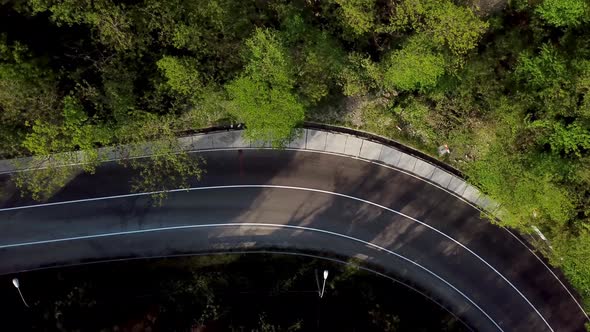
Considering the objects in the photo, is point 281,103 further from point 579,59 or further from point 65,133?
point 579,59

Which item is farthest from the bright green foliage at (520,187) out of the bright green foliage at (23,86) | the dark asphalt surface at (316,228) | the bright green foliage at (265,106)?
the bright green foliage at (23,86)

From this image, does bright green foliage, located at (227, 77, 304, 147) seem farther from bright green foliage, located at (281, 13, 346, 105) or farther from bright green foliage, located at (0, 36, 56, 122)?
bright green foliage, located at (0, 36, 56, 122)

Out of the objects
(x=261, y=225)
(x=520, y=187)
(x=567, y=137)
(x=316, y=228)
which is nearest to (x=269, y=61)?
(x=261, y=225)

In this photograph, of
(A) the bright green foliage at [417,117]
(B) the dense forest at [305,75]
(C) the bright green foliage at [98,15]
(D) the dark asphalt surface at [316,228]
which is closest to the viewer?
(C) the bright green foliage at [98,15]

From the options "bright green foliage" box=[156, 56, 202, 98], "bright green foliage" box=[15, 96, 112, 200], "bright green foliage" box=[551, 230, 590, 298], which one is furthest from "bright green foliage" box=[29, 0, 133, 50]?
"bright green foliage" box=[551, 230, 590, 298]

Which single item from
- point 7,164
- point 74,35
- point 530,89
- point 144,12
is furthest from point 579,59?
point 7,164

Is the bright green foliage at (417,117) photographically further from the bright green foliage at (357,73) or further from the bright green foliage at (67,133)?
the bright green foliage at (67,133)
